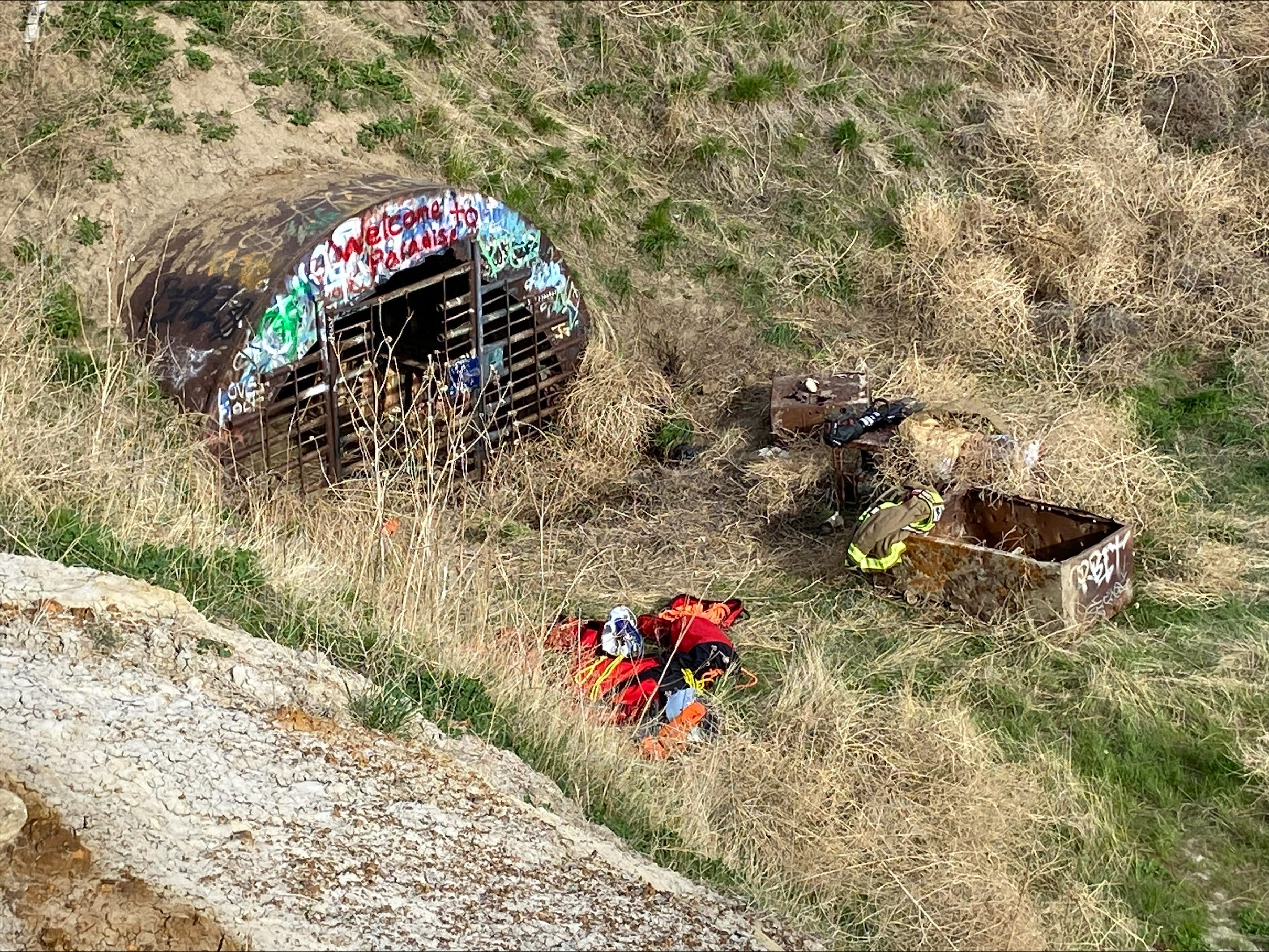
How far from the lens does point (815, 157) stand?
1202 centimetres

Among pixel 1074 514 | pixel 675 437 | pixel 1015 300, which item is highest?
pixel 1015 300

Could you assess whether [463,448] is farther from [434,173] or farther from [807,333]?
[807,333]

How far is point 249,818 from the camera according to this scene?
4.25 m

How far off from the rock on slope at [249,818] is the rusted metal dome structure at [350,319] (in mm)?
1879

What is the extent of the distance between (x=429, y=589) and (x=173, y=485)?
4.81ft

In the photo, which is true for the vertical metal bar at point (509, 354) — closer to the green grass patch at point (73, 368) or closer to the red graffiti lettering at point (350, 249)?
the red graffiti lettering at point (350, 249)

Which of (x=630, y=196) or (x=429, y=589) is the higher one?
(x=630, y=196)

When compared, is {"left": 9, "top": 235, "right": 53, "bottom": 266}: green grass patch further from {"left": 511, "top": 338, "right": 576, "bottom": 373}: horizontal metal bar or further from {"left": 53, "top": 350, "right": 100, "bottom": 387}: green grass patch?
{"left": 511, "top": 338, "right": 576, "bottom": 373}: horizontal metal bar

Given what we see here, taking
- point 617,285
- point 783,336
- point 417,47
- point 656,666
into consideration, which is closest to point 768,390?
point 783,336

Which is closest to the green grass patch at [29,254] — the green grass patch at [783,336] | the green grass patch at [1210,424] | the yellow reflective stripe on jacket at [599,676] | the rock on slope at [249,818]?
the rock on slope at [249,818]

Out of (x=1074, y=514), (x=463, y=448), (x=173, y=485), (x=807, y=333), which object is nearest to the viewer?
(x=173, y=485)

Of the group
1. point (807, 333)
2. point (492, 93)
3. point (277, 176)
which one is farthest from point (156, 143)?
point (807, 333)

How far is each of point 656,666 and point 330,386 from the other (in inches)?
104

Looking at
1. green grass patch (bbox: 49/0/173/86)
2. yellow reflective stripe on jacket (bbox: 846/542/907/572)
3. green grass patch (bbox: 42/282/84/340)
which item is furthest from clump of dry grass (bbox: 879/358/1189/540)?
green grass patch (bbox: 49/0/173/86)
